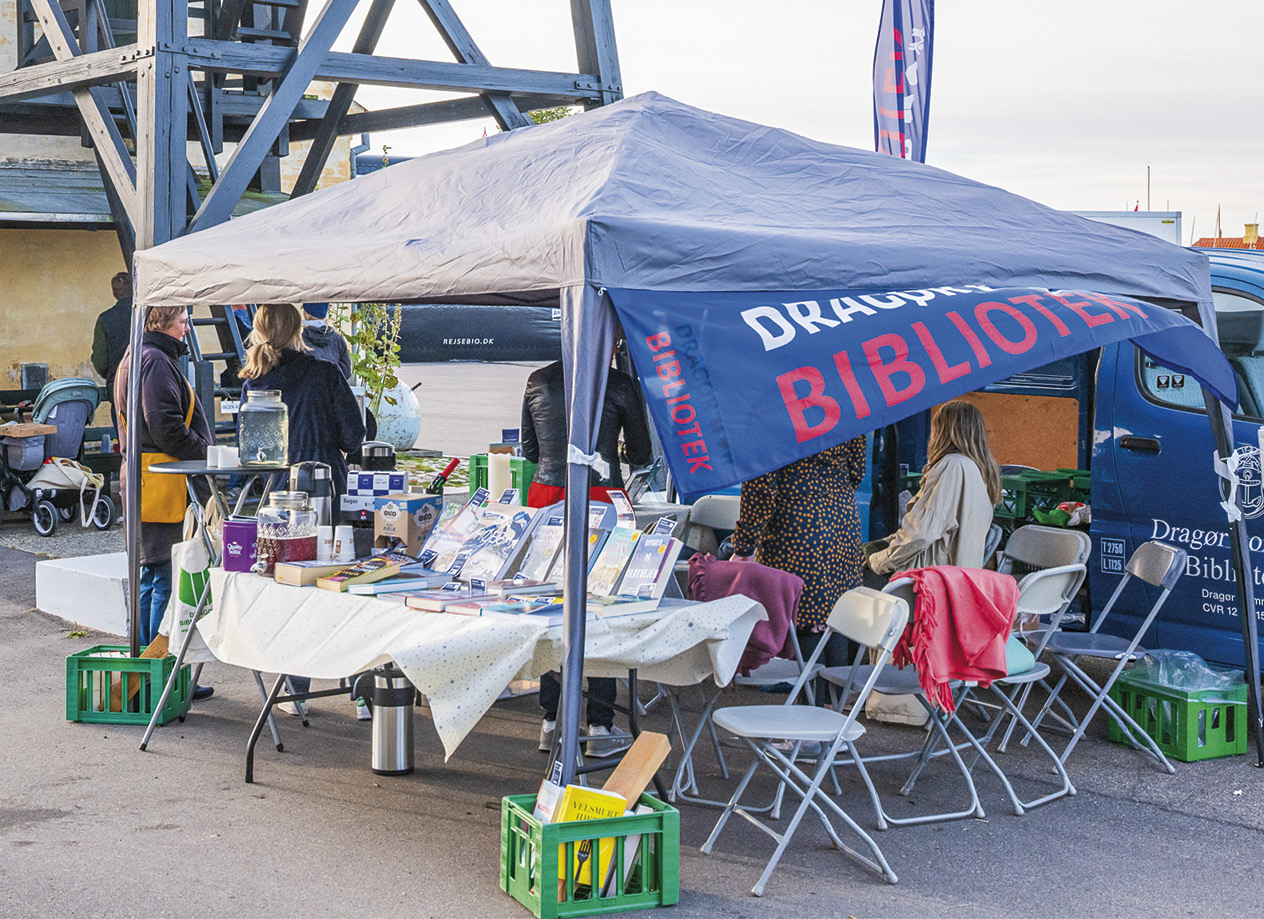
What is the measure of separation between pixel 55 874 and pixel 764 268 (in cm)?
294

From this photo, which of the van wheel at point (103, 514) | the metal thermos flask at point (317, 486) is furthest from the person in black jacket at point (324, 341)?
the van wheel at point (103, 514)

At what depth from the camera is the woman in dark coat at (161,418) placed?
6262 millimetres

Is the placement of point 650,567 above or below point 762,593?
above

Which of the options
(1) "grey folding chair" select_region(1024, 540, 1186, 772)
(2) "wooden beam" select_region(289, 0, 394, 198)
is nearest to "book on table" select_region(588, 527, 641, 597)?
(1) "grey folding chair" select_region(1024, 540, 1186, 772)

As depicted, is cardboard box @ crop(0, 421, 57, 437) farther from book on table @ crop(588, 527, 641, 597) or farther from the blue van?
the blue van

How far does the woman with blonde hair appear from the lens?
19.0ft

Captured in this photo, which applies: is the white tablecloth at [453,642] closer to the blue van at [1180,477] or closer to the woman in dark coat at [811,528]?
the woman in dark coat at [811,528]

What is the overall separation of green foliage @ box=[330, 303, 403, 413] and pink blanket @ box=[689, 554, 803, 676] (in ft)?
20.2

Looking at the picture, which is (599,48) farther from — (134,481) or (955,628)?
(955,628)

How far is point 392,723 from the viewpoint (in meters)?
5.36

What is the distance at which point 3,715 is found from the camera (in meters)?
6.16

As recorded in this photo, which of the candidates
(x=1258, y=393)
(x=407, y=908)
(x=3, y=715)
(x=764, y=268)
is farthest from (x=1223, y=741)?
(x=3, y=715)

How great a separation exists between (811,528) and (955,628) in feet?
2.69

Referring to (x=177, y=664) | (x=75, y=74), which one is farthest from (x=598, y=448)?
(x=75, y=74)
